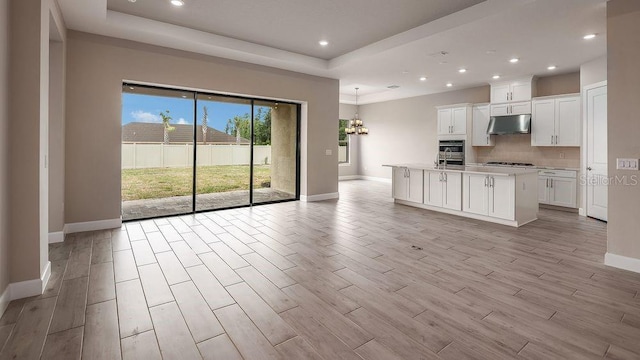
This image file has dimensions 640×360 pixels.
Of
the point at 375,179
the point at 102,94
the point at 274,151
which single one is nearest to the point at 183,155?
the point at 102,94

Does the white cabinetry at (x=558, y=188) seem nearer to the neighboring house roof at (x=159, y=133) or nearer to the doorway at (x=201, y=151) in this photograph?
the doorway at (x=201, y=151)

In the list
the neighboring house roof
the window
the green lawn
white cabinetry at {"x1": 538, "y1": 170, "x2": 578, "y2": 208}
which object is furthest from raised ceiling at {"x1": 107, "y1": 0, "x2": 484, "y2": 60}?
the window

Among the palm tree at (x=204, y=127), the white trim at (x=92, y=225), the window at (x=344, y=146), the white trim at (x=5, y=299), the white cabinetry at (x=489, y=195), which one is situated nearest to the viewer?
the white trim at (x=5, y=299)

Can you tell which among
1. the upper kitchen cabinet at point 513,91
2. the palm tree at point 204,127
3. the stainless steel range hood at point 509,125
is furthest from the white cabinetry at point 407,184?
the palm tree at point 204,127

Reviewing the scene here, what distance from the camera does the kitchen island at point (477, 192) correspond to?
16.8 feet

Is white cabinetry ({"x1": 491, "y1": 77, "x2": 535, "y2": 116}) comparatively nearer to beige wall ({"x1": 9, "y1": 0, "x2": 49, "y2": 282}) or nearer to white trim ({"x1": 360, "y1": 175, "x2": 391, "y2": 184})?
white trim ({"x1": 360, "y1": 175, "x2": 391, "y2": 184})

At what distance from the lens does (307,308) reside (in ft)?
8.09

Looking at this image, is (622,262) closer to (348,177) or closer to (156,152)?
(156,152)

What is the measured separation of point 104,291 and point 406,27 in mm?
5231

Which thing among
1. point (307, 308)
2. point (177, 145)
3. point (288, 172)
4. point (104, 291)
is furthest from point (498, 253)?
point (177, 145)

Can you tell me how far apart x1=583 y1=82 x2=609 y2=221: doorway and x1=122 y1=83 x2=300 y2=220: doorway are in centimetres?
569

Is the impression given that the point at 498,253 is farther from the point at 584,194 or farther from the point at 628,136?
the point at 584,194

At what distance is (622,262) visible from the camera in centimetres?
335

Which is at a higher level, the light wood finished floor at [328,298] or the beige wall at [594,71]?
the beige wall at [594,71]
